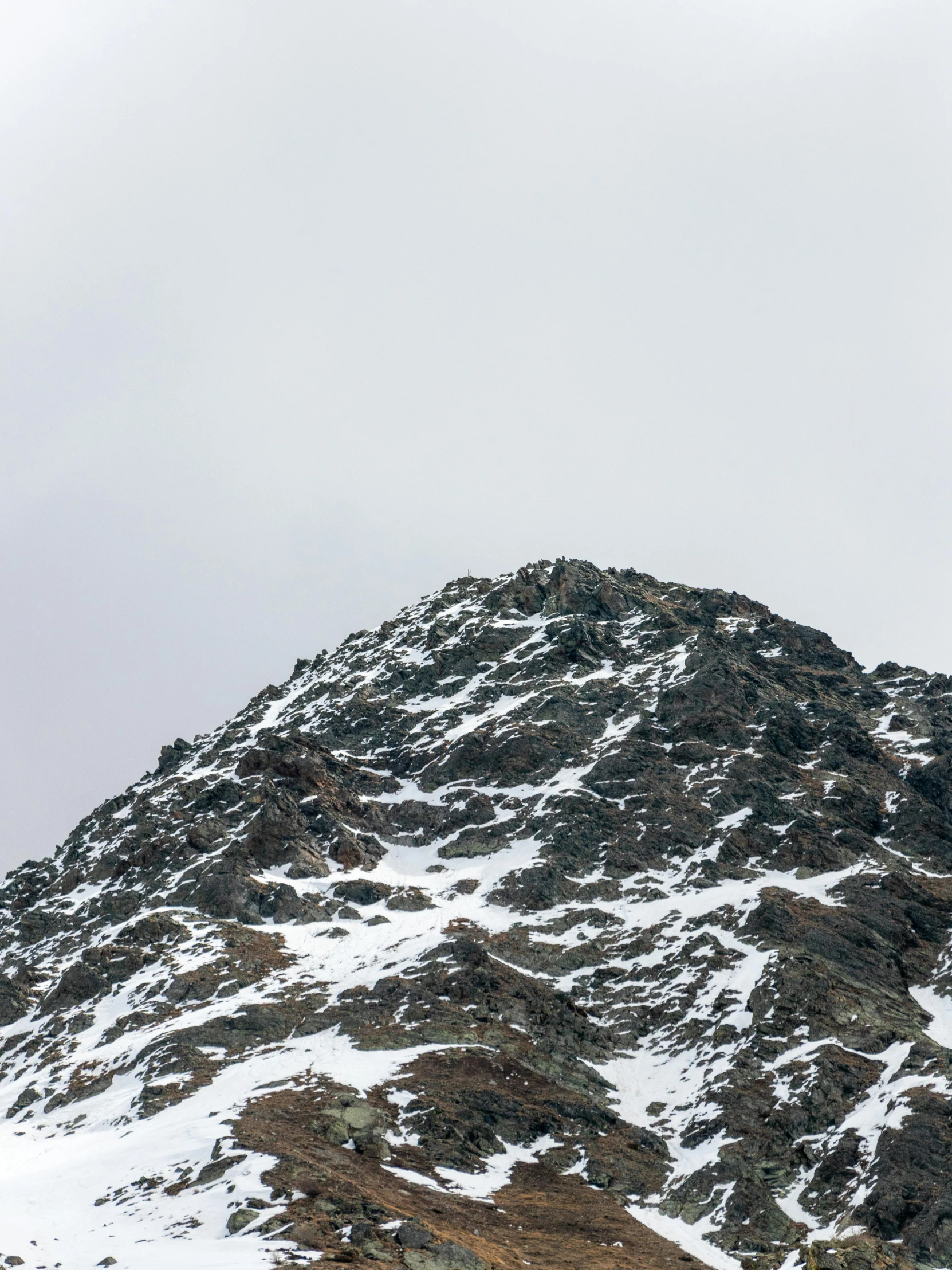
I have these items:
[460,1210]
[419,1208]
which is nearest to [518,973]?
[460,1210]

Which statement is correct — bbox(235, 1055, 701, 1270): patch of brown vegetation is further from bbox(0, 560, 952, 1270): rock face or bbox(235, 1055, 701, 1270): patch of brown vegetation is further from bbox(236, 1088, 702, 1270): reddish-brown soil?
bbox(0, 560, 952, 1270): rock face

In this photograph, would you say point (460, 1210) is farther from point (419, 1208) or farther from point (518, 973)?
point (518, 973)

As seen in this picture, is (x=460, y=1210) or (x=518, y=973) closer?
(x=460, y=1210)

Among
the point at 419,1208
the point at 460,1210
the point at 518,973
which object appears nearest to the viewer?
the point at 419,1208

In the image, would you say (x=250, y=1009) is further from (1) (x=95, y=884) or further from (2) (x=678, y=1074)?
(1) (x=95, y=884)

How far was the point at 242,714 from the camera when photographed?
164m

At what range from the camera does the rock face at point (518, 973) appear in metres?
54.2

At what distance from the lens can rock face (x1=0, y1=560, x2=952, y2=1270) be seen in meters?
54.2

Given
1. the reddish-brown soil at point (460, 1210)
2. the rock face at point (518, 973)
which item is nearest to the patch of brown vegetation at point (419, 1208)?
the reddish-brown soil at point (460, 1210)

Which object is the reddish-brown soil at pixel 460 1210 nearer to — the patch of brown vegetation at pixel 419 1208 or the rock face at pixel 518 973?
the patch of brown vegetation at pixel 419 1208

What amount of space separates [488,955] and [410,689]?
6429cm

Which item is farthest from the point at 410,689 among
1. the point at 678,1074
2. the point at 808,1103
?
the point at 808,1103

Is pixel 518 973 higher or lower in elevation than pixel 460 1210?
higher

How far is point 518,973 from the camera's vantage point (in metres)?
84.2
